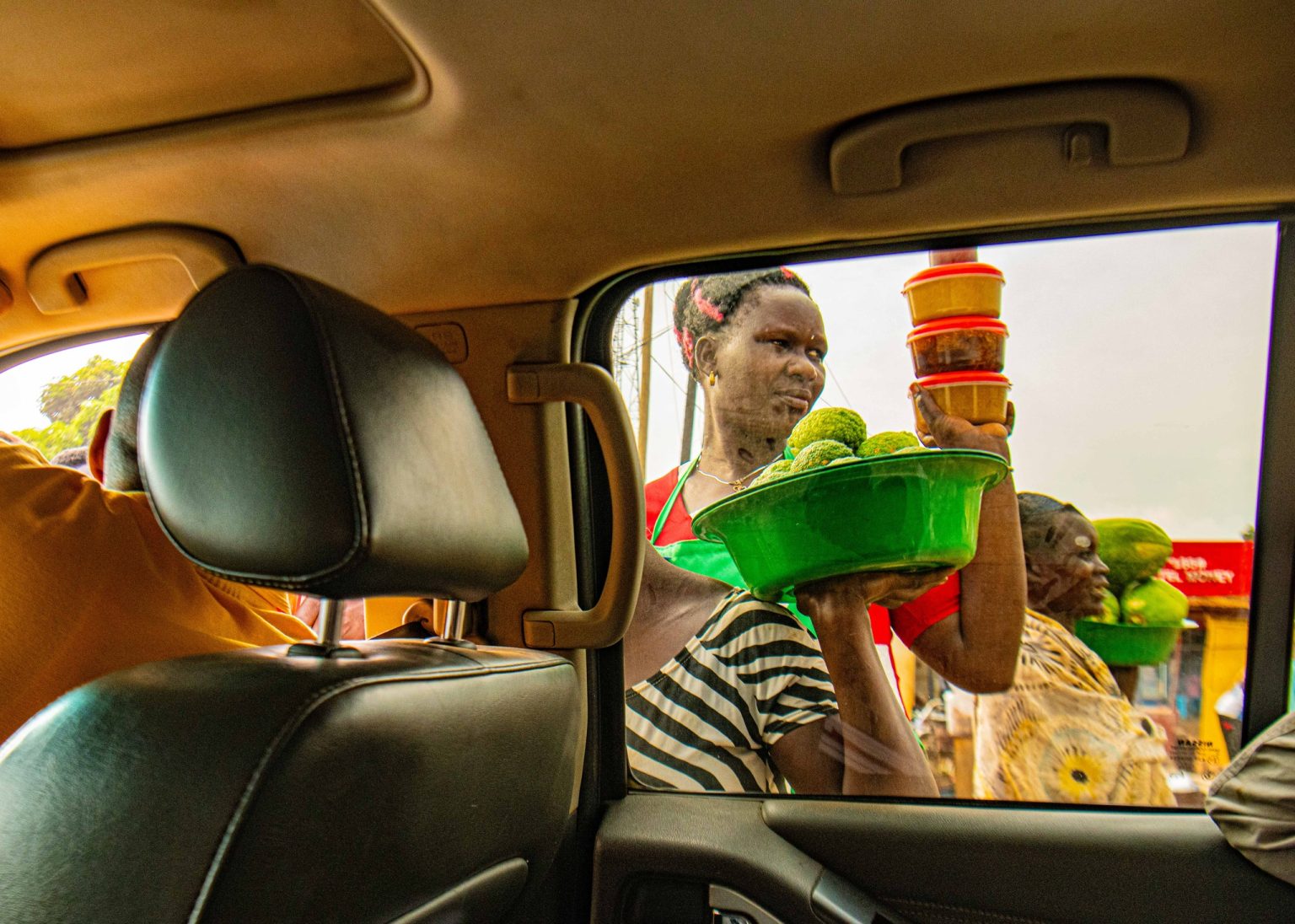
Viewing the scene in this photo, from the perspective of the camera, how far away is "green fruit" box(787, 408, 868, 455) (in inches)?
60.7

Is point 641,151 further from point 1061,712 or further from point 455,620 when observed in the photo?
point 1061,712

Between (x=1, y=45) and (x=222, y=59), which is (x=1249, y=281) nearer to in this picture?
(x=222, y=59)

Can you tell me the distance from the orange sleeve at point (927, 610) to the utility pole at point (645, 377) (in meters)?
0.48

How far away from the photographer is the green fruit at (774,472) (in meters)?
1.56

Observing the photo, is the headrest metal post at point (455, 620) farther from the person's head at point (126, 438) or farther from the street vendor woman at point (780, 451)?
the person's head at point (126, 438)

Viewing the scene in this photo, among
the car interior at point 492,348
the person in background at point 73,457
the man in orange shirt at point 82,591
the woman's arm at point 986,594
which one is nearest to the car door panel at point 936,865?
the car interior at point 492,348

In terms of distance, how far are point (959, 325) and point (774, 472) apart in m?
0.37

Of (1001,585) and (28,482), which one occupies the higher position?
(28,482)

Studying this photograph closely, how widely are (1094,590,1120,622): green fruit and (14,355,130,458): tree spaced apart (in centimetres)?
178

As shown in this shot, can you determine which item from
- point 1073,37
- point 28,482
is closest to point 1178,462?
point 1073,37

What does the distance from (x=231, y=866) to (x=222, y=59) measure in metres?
0.98

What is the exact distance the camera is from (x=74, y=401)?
195 cm

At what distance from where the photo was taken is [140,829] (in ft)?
2.57

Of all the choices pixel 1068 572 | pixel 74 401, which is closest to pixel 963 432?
pixel 1068 572
